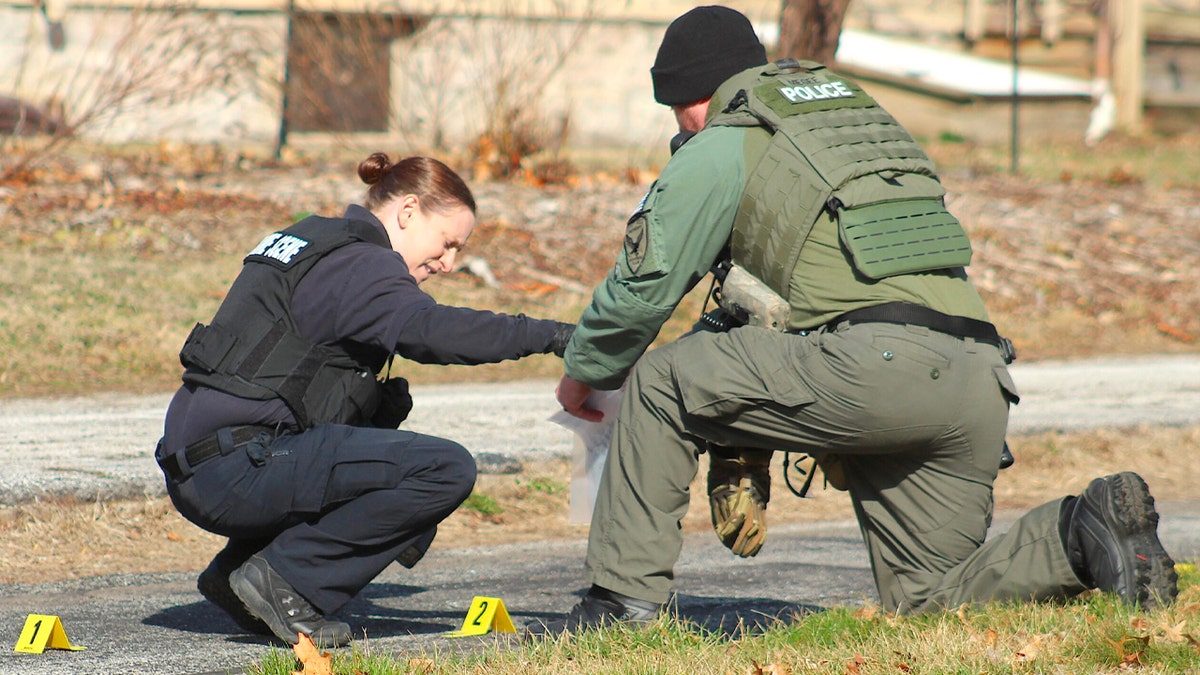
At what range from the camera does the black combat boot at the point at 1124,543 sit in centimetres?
357

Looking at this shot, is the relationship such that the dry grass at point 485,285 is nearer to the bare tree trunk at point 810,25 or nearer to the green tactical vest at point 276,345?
the green tactical vest at point 276,345

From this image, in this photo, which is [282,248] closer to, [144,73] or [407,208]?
[407,208]

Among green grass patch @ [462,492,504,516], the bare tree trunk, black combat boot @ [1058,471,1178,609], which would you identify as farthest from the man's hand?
the bare tree trunk

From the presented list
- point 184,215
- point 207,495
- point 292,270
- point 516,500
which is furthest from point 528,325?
point 184,215

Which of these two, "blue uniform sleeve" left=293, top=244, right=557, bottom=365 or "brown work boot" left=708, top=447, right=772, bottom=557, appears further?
"brown work boot" left=708, top=447, right=772, bottom=557

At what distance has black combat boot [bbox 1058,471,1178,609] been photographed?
3.57 meters

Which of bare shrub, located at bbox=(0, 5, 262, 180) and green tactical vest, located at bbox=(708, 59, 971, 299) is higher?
green tactical vest, located at bbox=(708, 59, 971, 299)

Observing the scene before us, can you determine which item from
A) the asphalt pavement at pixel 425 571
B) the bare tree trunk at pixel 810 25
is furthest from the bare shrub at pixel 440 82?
the asphalt pavement at pixel 425 571

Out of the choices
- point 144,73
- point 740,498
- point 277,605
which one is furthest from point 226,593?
point 144,73

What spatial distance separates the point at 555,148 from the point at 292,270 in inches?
377

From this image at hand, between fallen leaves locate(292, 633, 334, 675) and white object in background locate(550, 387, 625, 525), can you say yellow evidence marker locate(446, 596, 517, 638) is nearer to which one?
white object in background locate(550, 387, 625, 525)

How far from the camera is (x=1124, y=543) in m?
3.60

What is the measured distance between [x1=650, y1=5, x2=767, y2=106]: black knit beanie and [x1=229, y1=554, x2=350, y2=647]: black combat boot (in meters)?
1.67

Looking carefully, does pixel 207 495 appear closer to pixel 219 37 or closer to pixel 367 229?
pixel 367 229
